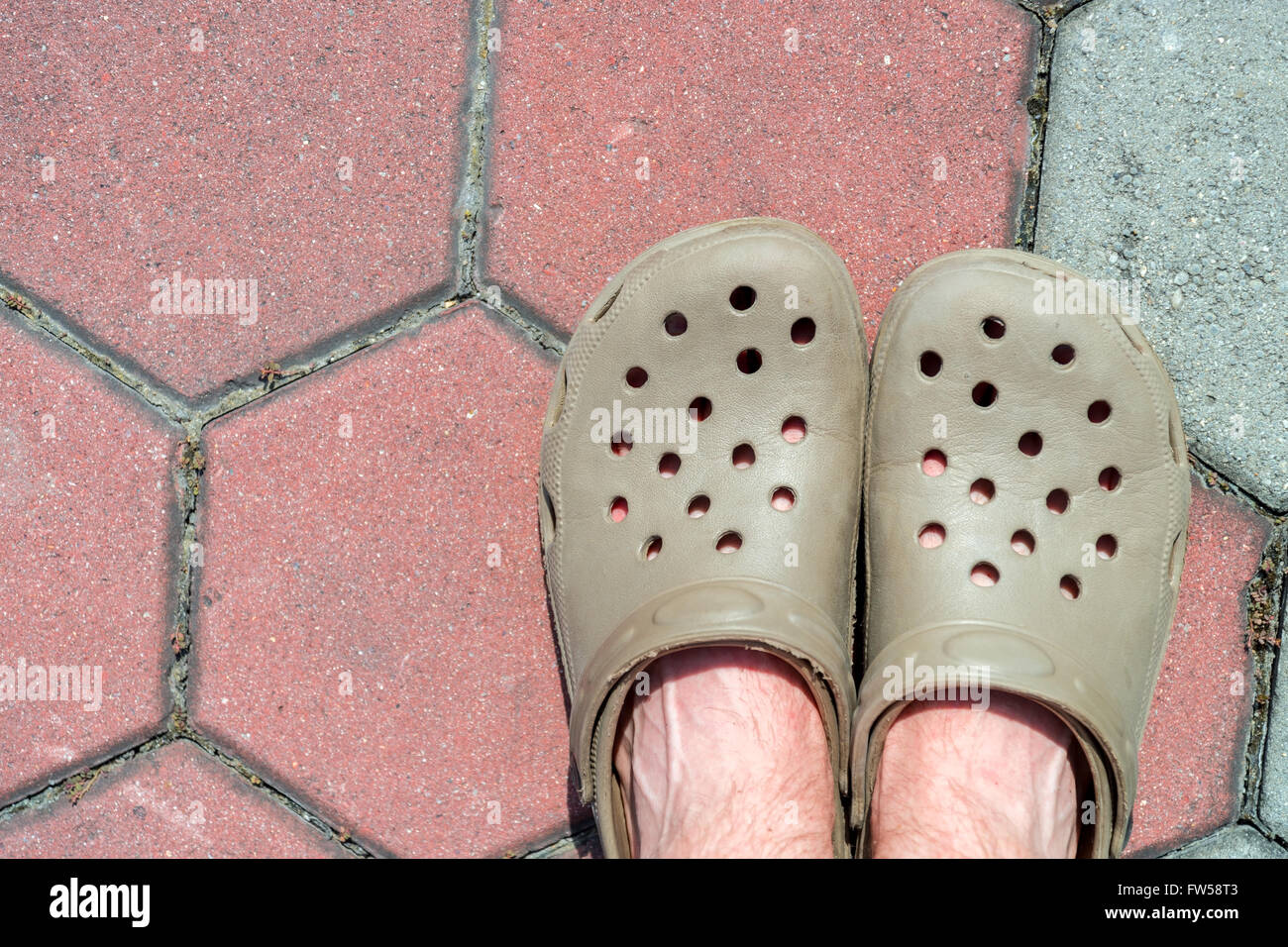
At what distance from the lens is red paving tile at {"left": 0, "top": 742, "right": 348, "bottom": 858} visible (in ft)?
5.64

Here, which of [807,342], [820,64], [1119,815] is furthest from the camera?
[820,64]

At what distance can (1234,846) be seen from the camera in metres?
1.66

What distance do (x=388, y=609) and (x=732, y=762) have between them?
0.60 meters

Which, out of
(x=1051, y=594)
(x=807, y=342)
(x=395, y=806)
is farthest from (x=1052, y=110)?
(x=395, y=806)

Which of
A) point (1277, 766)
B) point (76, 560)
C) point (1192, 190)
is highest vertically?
point (1192, 190)

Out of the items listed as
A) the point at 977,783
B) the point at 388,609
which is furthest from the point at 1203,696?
the point at 388,609

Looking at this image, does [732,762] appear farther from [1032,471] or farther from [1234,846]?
[1234,846]

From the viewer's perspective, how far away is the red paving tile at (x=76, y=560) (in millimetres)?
1719

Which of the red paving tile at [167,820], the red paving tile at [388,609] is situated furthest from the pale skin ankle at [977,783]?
the red paving tile at [167,820]

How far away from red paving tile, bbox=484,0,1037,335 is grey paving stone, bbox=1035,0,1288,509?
0.09 m

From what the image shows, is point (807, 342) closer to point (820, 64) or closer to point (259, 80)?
point (820, 64)

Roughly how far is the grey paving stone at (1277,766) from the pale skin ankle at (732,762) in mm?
713
